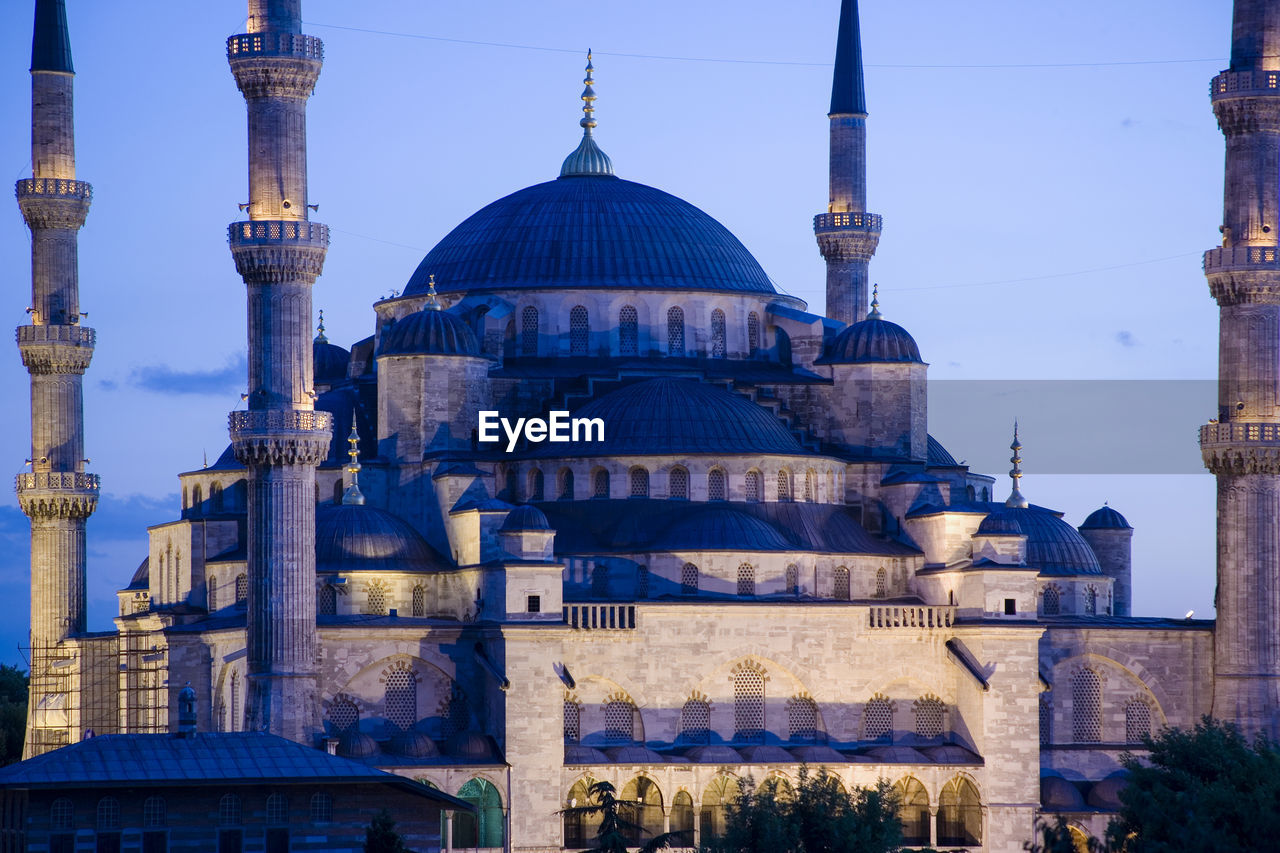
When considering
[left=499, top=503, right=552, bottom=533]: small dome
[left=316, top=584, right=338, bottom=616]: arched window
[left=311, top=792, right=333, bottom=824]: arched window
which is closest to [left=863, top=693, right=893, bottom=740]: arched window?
[left=499, top=503, right=552, bottom=533]: small dome

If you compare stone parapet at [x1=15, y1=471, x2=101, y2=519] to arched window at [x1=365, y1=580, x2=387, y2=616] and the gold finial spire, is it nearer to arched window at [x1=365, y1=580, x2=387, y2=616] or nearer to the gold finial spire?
the gold finial spire

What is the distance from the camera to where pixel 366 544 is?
52.4 m

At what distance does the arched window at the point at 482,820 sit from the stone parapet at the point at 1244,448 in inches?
651

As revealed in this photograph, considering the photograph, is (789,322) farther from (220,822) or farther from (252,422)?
(220,822)

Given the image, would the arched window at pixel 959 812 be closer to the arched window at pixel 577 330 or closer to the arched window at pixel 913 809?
the arched window at pixel 913 809

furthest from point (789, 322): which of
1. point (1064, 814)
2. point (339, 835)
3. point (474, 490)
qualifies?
point (339, 835)

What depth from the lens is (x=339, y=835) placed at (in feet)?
142

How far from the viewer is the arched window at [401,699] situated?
50906mm

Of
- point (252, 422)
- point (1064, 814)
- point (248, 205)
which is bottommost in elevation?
point (1064, 814)

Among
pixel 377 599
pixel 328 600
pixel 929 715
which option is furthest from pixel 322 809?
pixel 929 715

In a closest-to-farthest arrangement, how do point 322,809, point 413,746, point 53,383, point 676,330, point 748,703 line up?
1. point 322,809
2. point 413,746
3. point 748,703
4. point 676,330
5. point 53,383

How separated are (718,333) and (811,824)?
57.9 ft

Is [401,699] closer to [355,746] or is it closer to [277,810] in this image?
[355,746]

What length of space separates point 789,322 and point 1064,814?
1422cm
